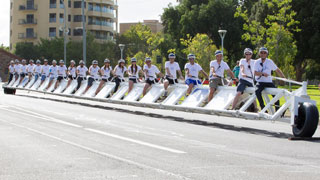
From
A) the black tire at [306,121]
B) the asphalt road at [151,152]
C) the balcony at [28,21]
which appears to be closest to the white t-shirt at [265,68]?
the asphalt road at [151,152]

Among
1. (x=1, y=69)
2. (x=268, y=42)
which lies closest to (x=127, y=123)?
(x=268, y=42)

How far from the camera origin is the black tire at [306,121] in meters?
11.5

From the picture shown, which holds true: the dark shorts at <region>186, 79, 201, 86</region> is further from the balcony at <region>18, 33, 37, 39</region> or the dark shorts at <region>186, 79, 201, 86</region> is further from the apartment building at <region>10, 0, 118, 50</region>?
the balcony at <region>18, 33, 37, 39</region>

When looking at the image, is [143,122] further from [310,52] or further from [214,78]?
[310,52]

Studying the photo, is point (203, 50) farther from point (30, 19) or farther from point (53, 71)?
point (30, 19)

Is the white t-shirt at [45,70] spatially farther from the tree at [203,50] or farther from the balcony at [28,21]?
the balcony at [28,21]

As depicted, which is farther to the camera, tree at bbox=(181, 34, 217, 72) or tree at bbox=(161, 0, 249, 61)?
tree at bbox=(161, 0, 249, 61)

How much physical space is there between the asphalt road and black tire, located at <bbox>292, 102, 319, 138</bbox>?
1.30 feet

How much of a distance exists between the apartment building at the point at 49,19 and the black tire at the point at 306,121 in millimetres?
101767

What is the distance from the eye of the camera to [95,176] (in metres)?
7.55

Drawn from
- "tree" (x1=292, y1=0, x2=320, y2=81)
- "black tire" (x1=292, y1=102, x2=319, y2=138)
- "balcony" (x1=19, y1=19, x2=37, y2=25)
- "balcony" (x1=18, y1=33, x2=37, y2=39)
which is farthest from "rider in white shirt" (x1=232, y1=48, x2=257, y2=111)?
"balcony" (x1=19, y1=19, x2=37, y2=25)

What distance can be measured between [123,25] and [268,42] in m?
136

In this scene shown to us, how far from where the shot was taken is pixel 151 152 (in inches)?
387

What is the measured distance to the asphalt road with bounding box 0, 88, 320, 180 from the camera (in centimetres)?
781
